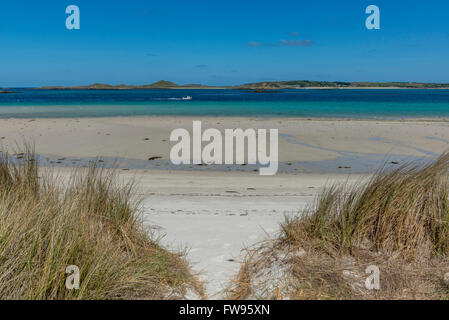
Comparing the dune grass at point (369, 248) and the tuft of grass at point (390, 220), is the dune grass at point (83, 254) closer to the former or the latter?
the dune grass at point (369, 248)

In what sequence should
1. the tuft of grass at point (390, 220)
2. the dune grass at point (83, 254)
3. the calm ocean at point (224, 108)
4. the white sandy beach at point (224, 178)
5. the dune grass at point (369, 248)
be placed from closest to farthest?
the dune grass at point (83, 254), the dune grass at point (369, 248), the tuft of grass at point (390, 220), the white sandy beach at point (224, 178), the calm ocean at point (224, 108)

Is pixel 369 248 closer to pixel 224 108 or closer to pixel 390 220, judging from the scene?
pixel 390 220

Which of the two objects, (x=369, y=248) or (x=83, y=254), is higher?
(x=83, y=254)

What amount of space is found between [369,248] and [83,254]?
2.81 metres

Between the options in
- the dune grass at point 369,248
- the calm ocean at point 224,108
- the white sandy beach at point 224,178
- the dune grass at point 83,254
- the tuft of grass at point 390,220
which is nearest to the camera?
the dune grass at point 83,254

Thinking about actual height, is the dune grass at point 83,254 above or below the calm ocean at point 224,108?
below

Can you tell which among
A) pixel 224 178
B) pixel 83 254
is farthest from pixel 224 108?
pixel 83 254

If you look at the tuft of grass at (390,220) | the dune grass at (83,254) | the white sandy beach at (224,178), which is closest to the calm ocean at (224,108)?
the white sandy beach at (224,178)

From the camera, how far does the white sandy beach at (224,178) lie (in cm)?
473

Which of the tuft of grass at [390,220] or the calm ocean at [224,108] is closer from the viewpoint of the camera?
the tuft of grass at [390,220]

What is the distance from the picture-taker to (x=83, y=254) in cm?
298

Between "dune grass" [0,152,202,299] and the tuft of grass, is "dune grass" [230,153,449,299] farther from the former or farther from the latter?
"dune grass" [0,152,202,299]

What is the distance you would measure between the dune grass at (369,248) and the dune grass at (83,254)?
32.1 inches
